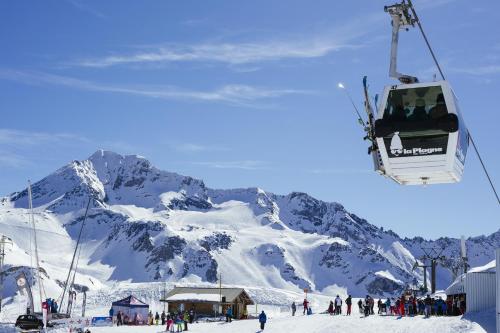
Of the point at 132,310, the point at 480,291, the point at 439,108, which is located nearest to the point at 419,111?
the point at 439,108

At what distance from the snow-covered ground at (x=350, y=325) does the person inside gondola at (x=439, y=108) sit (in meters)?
23.8

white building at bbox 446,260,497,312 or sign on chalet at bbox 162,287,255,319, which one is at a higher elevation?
white building at bbox 446,260,497,312

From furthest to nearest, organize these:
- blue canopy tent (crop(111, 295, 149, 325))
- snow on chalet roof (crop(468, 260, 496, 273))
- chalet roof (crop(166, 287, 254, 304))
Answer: chalet roof (crop(166, 287, 254, 304)) → blue canopy tent (crop(111, 295, 149, 325)) → snow on chalet roof (crop(468, 260, 496, 273))

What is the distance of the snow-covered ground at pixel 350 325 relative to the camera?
38531mm

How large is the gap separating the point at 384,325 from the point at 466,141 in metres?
26.3

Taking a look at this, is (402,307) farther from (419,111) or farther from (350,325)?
(419,111)

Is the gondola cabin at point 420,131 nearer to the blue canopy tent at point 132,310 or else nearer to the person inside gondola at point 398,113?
the person inside gondola at point 398,113

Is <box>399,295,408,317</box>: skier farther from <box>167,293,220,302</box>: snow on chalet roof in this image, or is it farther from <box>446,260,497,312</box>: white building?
<box>167,293,220,302</box>: snow on chalet roof

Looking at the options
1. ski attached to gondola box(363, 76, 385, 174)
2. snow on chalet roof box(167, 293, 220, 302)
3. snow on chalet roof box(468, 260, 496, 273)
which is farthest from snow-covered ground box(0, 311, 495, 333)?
snow on chalet roof box(167, 293, 220, 302)

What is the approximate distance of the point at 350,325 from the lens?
42.2m

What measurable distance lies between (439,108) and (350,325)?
1132 inches

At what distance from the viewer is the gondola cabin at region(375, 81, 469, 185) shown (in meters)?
15.4

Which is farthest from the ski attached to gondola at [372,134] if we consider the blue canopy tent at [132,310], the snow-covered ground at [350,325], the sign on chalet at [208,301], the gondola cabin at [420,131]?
the sign on chalet at [208,301]

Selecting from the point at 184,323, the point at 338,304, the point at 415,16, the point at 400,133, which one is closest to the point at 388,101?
the point at 400,133
